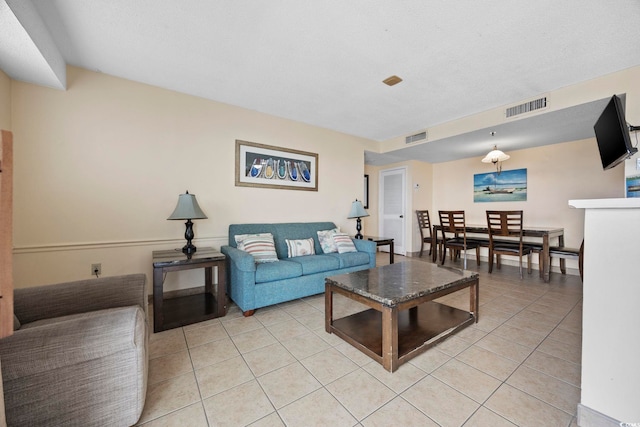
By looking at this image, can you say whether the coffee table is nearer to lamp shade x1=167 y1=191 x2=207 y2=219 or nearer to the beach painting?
lamp shade x1=167 y1=191 x2=207 y2=219

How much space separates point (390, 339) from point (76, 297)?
1953 millimetres

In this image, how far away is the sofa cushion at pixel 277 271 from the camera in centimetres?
245

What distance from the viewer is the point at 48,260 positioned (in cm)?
231

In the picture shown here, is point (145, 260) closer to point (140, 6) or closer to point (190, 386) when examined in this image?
point (190, 386)

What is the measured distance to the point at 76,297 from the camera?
59.7 inches

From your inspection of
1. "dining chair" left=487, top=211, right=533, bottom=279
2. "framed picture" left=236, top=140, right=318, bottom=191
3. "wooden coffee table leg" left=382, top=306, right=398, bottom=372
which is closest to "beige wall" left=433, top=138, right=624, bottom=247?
"dining chair" left=487, top=211, right=533, bottom=279

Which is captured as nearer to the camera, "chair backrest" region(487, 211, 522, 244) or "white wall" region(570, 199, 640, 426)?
"white wall" region(570, 199, 640, 426)

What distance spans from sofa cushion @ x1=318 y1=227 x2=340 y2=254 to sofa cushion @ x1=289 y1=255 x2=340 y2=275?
0.32 metres

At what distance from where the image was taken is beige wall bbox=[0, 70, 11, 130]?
2.02 meters

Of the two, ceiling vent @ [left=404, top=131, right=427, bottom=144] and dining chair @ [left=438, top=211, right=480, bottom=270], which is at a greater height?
ceiling vent @ [left=404, top=131, right=427, bottom=144]

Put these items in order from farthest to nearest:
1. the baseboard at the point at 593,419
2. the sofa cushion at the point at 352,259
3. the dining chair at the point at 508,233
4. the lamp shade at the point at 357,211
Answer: the lamp shade at the point at 357,211 → the dining chair at the point at 508,233 → the sofa cushion at the point at 352,259 → the baseboard at the point at 593,419

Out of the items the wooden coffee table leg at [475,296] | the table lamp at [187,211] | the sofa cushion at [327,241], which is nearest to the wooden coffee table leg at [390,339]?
the wooden coffee table leg at [475,296]

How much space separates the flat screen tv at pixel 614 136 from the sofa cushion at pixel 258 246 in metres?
2.93

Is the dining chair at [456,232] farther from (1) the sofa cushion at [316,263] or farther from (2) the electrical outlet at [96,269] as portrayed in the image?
(2) the electrical outlet at [96,269]
